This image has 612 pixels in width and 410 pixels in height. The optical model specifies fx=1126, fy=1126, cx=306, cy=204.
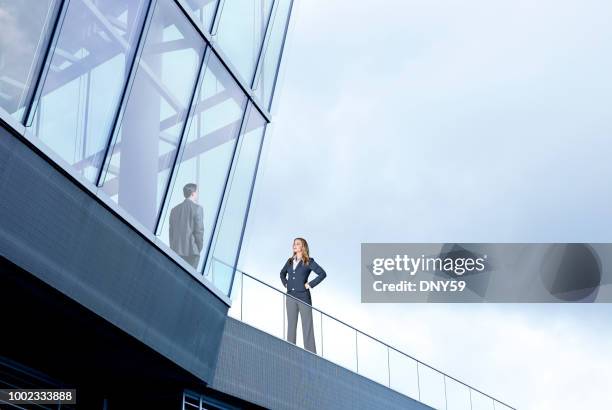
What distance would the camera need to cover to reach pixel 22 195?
1017cm

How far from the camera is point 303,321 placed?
1889 centimetres

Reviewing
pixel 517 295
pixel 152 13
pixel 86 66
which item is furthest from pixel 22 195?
pixel 517 295

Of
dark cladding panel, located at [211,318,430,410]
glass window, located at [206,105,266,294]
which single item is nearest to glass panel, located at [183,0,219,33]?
glass window, located at [206,105,266,294]

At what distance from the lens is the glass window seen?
14.7m

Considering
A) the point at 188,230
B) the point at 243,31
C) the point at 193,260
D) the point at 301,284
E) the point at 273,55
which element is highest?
the point at 273,55

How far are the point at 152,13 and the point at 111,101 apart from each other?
116cm

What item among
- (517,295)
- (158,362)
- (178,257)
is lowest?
(158,362)

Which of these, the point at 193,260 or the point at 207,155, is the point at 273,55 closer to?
the point at 207,155

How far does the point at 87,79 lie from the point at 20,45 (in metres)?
1.29

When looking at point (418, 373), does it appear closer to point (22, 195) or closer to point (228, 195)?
point (228, 195)

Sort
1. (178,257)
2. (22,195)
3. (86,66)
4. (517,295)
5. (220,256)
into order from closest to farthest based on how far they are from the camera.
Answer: (22,195), (86,66), (178,257), (220,256), (517,295)

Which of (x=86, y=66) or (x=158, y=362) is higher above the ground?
(x=86, y=66)

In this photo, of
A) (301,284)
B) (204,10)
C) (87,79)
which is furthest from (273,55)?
(87,79)

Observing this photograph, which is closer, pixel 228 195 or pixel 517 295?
pixel 228 195
